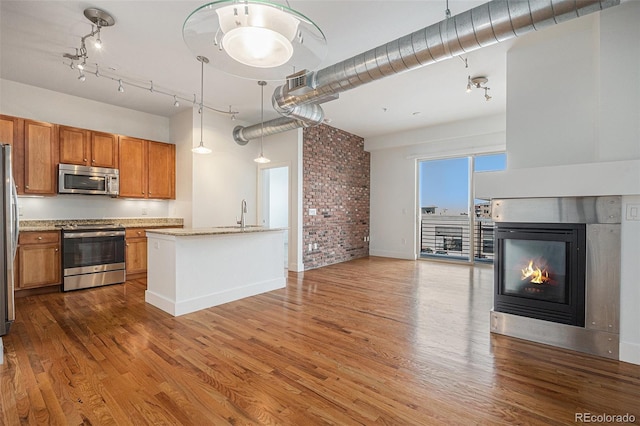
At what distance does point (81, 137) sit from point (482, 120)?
7.18 m

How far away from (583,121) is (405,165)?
4.58 metres

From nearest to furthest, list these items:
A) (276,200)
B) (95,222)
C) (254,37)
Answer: (254,37) → (95,222) → (276,200)

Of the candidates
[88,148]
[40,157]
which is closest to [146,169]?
[88,148]

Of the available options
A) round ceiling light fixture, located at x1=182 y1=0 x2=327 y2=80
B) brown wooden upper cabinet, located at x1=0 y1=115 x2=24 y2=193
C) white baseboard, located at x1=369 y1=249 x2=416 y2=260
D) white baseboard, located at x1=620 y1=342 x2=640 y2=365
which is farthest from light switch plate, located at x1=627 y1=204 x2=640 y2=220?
brown wooden upper cabinet, located at x1=0 y1=115 x2=24 y2=193

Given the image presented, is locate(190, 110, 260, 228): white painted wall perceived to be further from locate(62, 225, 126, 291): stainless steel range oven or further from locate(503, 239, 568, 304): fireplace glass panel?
locate(503, 239, 568, 304): fireplace glass panel

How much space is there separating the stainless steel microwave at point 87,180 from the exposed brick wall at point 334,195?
3.31m

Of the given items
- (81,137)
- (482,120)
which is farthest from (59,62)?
(482,120)

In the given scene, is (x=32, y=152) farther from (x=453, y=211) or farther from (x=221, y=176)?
(x=453, y=211)

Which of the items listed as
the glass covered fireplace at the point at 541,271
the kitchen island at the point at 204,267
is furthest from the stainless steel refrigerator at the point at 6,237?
the glass covered fireplace at the point at 541,271

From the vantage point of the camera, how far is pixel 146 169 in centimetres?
545

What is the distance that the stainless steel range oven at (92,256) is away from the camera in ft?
14.5

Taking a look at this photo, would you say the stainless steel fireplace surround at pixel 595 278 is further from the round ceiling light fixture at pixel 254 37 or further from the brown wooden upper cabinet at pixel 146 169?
the brown wooden upper cabinet at pixel 146 169

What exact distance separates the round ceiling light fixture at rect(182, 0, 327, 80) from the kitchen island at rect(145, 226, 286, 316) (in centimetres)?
198

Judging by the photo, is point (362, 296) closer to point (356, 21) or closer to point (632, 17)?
point (356, 21)
